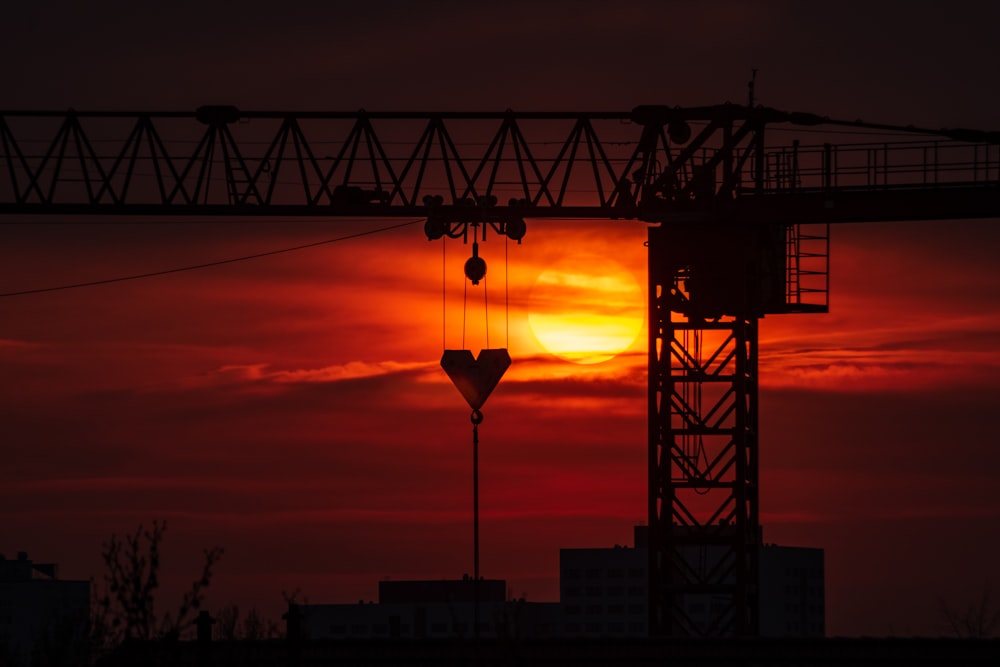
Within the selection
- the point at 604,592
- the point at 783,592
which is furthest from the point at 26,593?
the point at 783,592

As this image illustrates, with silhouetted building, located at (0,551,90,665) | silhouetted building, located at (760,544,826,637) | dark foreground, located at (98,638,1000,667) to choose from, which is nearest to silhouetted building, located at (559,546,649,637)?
silhouetted building, located at (760,544,826,637)

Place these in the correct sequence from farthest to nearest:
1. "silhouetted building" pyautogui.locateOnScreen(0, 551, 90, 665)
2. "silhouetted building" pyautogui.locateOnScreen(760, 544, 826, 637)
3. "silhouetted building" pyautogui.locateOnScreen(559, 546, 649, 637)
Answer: "silhouetted building" pyautogui.locateOnScreen(559, 546, 649, 637)
"silhouetted building" pyautogui.locateOnScreen(760, 544, 826, 637)
"silhouetted building" pyautogui.locateOnScreen(0, 551, 90, 665)

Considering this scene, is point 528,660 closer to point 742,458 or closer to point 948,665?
point 948,665

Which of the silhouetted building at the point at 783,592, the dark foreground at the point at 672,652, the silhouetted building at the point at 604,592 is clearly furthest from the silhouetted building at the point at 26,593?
the dark foreground at the point at 672,652

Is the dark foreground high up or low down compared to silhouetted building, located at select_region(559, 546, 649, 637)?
up

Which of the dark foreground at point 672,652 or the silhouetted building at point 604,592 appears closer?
the dark foreground at point 672,652

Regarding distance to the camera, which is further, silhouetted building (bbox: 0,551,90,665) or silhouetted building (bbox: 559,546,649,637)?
silhouetted building (bbox: 559,546,649,637)

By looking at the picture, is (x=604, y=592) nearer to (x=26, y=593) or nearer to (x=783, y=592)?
(x=783, y=592)

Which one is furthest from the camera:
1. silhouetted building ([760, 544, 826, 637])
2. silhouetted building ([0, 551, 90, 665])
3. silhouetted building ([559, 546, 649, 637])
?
silhouetted building ([559, 546, 649, 637])

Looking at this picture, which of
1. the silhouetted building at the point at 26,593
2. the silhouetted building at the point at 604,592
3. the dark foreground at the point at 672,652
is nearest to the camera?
the dark foreground at the point at 672,652

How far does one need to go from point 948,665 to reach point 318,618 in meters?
156

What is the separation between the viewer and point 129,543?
872 inches

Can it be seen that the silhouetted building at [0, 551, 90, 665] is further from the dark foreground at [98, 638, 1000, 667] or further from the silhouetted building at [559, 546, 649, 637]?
the dark foreground at [98, 638, 1000, 667]

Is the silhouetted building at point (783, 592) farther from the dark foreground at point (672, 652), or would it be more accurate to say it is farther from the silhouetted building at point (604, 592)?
the dark foreground at point (672, 652)
